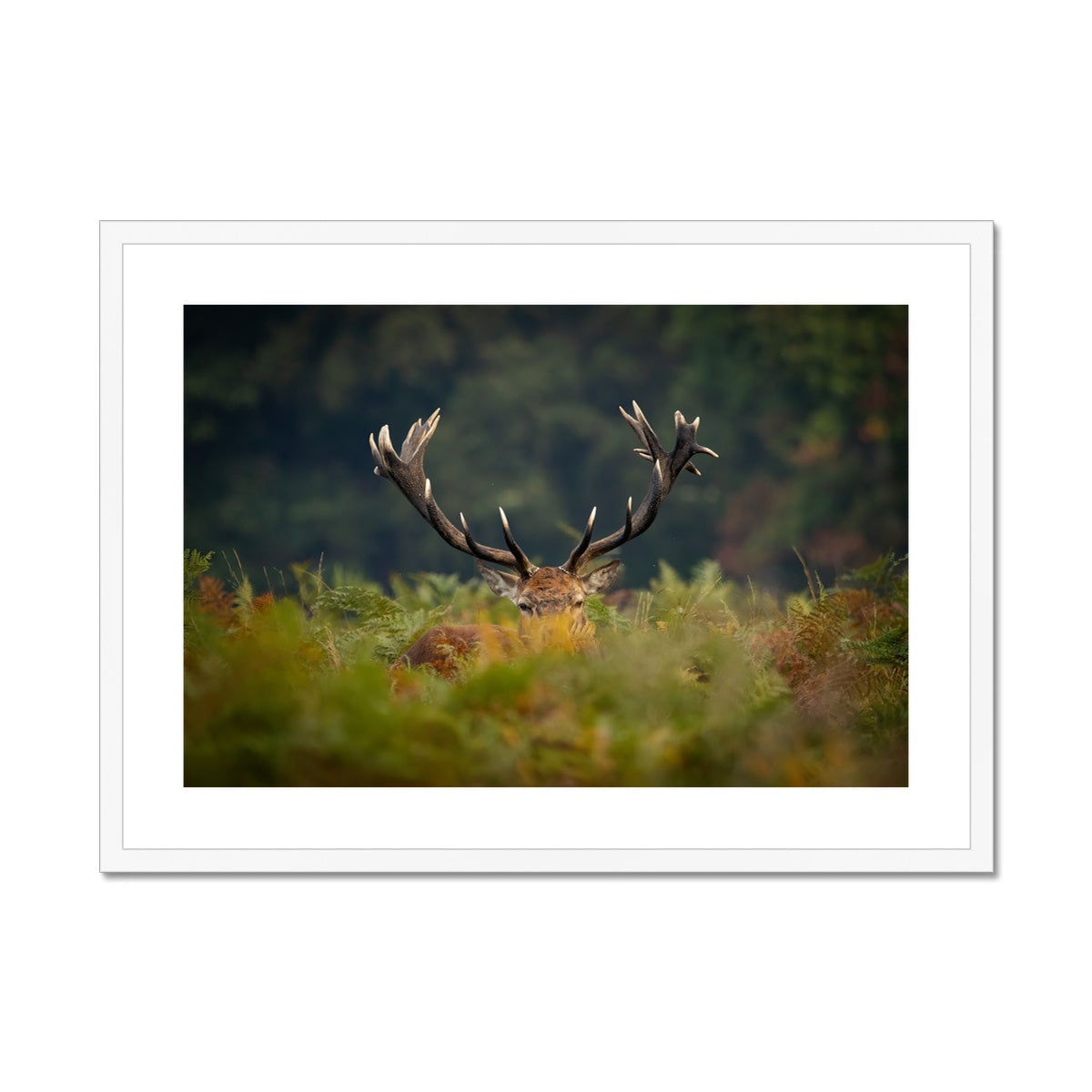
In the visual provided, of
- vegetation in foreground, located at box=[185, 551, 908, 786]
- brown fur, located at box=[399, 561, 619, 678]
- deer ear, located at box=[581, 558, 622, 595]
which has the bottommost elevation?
vegetation in foreground, located at box=[185, 551, 908, 786]

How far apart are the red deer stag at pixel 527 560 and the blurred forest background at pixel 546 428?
2.38ft

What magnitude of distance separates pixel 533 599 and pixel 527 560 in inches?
9.7

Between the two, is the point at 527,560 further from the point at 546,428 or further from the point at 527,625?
the point at 546,428

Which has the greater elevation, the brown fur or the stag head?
the stag head

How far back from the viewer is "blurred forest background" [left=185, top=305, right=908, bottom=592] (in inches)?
223

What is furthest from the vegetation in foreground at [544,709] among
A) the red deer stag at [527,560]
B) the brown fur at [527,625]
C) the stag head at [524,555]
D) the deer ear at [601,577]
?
the deer ear at [601,577]

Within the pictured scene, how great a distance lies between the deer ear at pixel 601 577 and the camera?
20.1 ft

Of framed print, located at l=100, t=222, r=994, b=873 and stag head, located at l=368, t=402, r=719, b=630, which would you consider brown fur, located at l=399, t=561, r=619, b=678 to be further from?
framed print, located at l=100, t=222, r=994, b=873

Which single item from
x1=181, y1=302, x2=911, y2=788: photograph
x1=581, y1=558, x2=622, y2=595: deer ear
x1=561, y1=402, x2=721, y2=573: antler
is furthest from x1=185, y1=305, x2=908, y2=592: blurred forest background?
x1=581, y1=558, x2=622, y2=595: deer ear

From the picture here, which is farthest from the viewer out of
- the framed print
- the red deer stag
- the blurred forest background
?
the red deer stag
